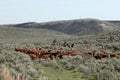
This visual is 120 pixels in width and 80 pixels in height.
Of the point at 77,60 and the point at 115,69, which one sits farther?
the point at 77,60

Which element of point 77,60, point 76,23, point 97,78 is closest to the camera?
point 97,78

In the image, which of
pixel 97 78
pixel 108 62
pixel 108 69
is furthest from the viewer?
pixel 108 62

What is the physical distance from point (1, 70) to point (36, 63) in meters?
11.5

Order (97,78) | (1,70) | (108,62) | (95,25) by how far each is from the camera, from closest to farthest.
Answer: (1,70) < (97,78) < (108,62) < (95,25)

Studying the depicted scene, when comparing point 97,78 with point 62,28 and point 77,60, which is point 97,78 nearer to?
point 77,60

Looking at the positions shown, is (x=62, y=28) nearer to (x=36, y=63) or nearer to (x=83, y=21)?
(x=83, y=21)

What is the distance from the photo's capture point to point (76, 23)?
187875mm

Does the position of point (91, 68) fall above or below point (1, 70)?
below

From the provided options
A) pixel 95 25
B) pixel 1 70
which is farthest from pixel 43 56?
pixel 95 25

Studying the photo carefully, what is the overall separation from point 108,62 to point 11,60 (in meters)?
6.35

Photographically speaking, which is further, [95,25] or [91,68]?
[95,25]

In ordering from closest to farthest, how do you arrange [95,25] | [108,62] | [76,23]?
[108,62], [95,25], [76,23]

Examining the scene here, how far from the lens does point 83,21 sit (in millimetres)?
188500

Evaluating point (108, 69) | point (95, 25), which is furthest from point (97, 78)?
point (95, 25)
